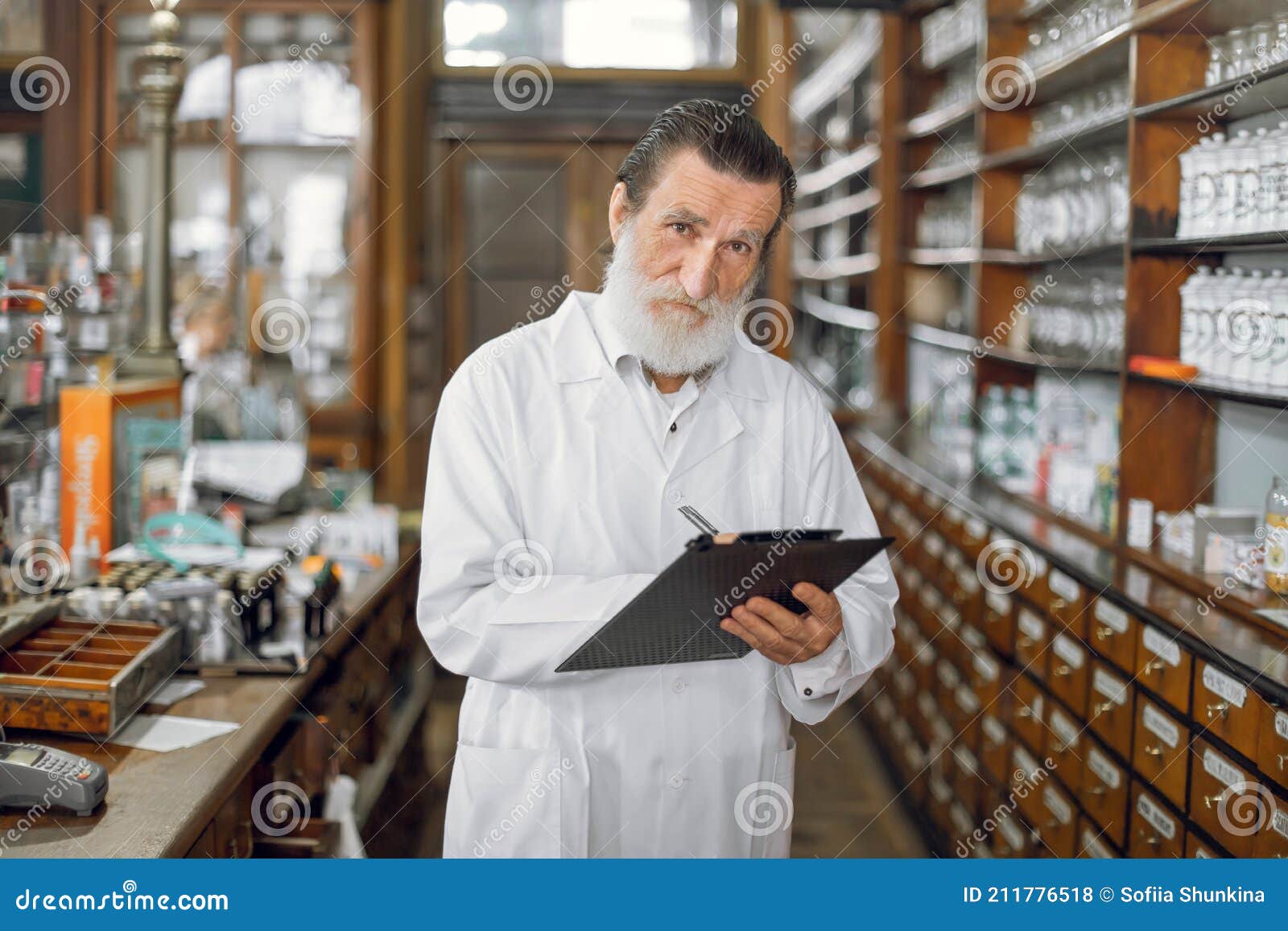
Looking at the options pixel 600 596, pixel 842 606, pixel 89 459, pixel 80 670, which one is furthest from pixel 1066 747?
pixel 89 459

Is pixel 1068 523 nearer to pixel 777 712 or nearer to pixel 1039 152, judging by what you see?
pixel 1039 152

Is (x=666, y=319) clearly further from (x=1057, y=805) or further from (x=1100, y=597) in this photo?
(x=1057, y=805)

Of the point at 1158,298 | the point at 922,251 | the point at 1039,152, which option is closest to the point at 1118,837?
the point at 1158,298

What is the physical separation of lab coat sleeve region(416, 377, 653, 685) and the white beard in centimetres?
22

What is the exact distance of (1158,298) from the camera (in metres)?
3.10

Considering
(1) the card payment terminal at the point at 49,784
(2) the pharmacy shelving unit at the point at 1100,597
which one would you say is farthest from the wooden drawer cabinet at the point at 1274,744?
(1) the card payment terminal at the point at 49,784

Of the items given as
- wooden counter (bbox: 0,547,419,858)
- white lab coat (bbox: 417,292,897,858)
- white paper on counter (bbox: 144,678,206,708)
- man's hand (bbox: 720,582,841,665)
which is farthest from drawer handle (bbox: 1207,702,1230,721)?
white paper on counter (bbox: 144,678,206,708)

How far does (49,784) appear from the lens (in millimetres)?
1621

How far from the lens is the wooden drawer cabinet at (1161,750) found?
238 centimetres

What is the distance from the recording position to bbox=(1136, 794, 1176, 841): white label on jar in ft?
7.89

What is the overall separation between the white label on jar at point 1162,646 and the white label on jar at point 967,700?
1.18 m

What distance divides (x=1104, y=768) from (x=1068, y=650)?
12.5 inches

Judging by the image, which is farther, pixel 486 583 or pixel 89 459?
pixel 89 459

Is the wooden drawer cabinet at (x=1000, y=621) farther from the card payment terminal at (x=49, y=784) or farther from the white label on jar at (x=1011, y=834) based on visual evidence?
the card payment terminal at (x=49, y=784)
